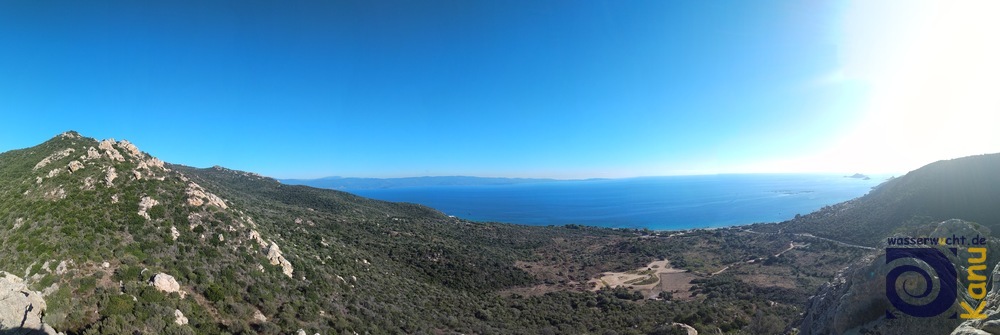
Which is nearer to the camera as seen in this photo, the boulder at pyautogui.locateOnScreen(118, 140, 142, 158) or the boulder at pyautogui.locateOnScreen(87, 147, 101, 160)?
the boulder at pyautogui.locateOnScreen(87, 147, 101, 160)

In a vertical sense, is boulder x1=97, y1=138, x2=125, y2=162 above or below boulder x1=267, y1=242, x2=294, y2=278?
above


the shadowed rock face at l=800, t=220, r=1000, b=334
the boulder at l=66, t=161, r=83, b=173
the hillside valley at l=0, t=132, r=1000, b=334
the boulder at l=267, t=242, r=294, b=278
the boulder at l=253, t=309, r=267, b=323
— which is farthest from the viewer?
the boulder at l=267, t=242, r=294, b=278

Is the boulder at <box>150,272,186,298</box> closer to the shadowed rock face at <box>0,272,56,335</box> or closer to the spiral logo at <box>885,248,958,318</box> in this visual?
the shadowed rock face at <box>0,272,56,335</box>

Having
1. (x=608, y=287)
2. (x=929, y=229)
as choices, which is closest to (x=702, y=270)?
(x=608, y=287)

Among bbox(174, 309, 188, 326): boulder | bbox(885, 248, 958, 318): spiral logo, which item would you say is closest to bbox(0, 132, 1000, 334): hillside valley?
bbox(174, 309, 188, 326): boulder

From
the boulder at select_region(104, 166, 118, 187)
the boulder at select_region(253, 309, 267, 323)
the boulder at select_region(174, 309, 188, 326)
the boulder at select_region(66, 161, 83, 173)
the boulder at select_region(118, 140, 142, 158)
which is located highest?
the boulder at select_region(118, 140, 142, 158)

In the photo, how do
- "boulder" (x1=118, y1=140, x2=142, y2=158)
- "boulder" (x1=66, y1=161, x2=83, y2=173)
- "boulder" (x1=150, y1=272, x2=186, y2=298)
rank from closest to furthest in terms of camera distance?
1. "boulder" (x1=150, y1=272, x2=186, y2=298)
2. "boulder" (x1=66, y1=161, x2=83, y2=173)
3. "boulder" (x1=118, y1=140, x2=142, y2=158)

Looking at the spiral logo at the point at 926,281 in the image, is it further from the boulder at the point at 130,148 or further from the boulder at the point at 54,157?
the boulder at the point at 130,148
